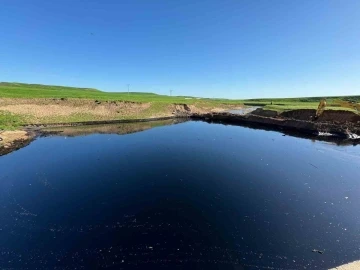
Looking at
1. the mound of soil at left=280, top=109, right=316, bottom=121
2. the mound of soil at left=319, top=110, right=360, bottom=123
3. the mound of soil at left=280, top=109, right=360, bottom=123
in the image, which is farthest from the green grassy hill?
the mound of soil at left=319, top=110, right=360, bottom=123

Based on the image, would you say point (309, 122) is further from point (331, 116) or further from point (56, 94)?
point (56, 94)

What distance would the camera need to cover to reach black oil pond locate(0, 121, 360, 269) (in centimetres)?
848

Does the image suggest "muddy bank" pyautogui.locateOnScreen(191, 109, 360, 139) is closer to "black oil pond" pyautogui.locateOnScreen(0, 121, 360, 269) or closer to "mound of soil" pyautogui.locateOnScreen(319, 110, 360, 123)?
"mound of soil" pyautogui.locateOnScreen(319, 110, 360, 123)

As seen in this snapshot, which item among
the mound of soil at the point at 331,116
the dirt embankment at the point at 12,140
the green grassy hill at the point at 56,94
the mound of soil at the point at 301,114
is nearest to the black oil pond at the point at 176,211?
the dirt embankment at the point at 12,140

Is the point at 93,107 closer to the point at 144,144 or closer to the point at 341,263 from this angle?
the point at 144,144

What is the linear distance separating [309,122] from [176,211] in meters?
36.5

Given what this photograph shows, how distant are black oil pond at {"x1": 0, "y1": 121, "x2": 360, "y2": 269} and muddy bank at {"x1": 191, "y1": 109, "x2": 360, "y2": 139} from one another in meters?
15.4

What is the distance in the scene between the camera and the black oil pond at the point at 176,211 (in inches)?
334

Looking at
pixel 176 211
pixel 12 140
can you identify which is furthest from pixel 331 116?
pixel 12 140

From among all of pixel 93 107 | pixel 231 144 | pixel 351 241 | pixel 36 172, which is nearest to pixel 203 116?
pixel 93 107

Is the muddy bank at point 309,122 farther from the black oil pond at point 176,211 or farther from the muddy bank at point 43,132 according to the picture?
the muddy bank at point 43,132

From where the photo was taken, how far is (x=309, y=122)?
1533 inches

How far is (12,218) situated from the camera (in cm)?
1085

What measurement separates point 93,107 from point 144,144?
29.0 meters
